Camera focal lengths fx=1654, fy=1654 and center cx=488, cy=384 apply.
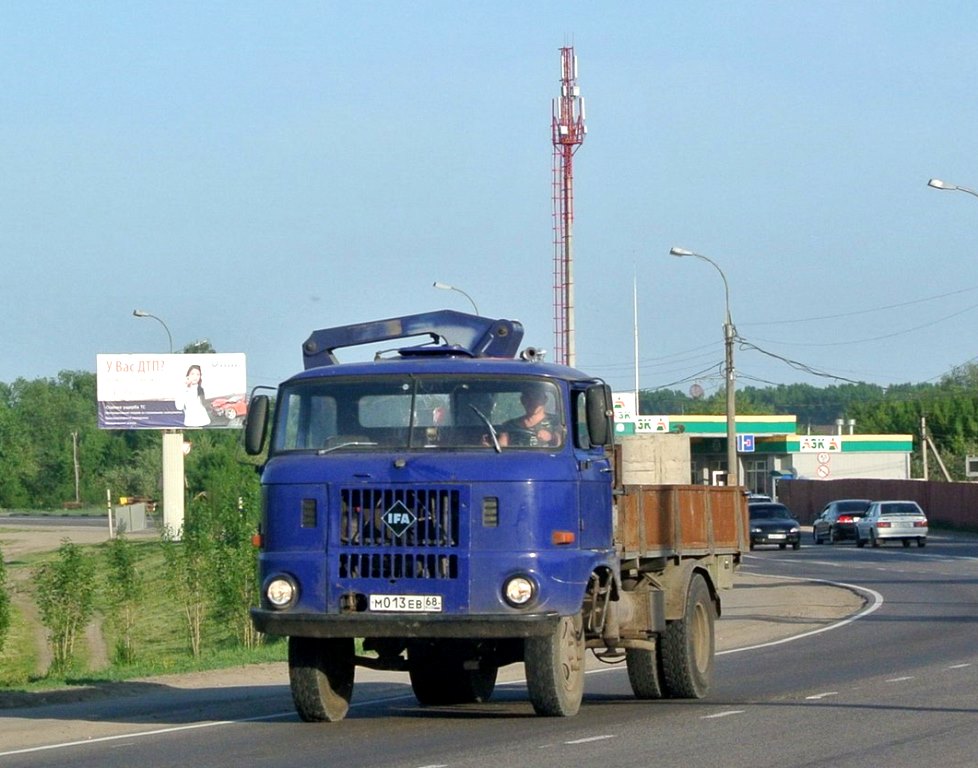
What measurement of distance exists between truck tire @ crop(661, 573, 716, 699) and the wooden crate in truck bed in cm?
43

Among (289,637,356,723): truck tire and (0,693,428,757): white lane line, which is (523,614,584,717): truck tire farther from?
(0,693,428,757): white lane line

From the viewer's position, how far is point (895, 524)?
55.2 metres

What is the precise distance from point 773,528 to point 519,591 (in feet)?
147

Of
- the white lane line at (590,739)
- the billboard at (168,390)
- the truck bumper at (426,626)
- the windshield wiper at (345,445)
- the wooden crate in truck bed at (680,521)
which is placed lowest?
the white lane line at (590,739)

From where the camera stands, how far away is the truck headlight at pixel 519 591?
11461mm

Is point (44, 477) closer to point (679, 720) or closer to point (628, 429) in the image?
point (628, 429)

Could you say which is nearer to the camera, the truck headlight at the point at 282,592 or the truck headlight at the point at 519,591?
the truck headlight at the point at 519,591

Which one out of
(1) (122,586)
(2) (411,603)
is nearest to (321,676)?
(2) (411,603)

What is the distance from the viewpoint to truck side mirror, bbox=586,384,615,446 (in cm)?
1220

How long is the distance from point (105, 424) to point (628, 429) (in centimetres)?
2695

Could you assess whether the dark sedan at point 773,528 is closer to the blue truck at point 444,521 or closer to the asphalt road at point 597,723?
the asphalt road at point 597,723

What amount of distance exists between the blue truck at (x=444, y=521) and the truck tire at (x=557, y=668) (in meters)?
0.01

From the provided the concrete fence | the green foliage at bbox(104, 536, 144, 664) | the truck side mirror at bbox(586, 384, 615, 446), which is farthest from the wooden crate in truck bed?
the concrete fence

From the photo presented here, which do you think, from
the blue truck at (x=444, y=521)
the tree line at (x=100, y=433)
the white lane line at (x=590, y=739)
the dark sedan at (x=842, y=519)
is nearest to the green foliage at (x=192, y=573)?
the blue truck at (x=444, y=521)
